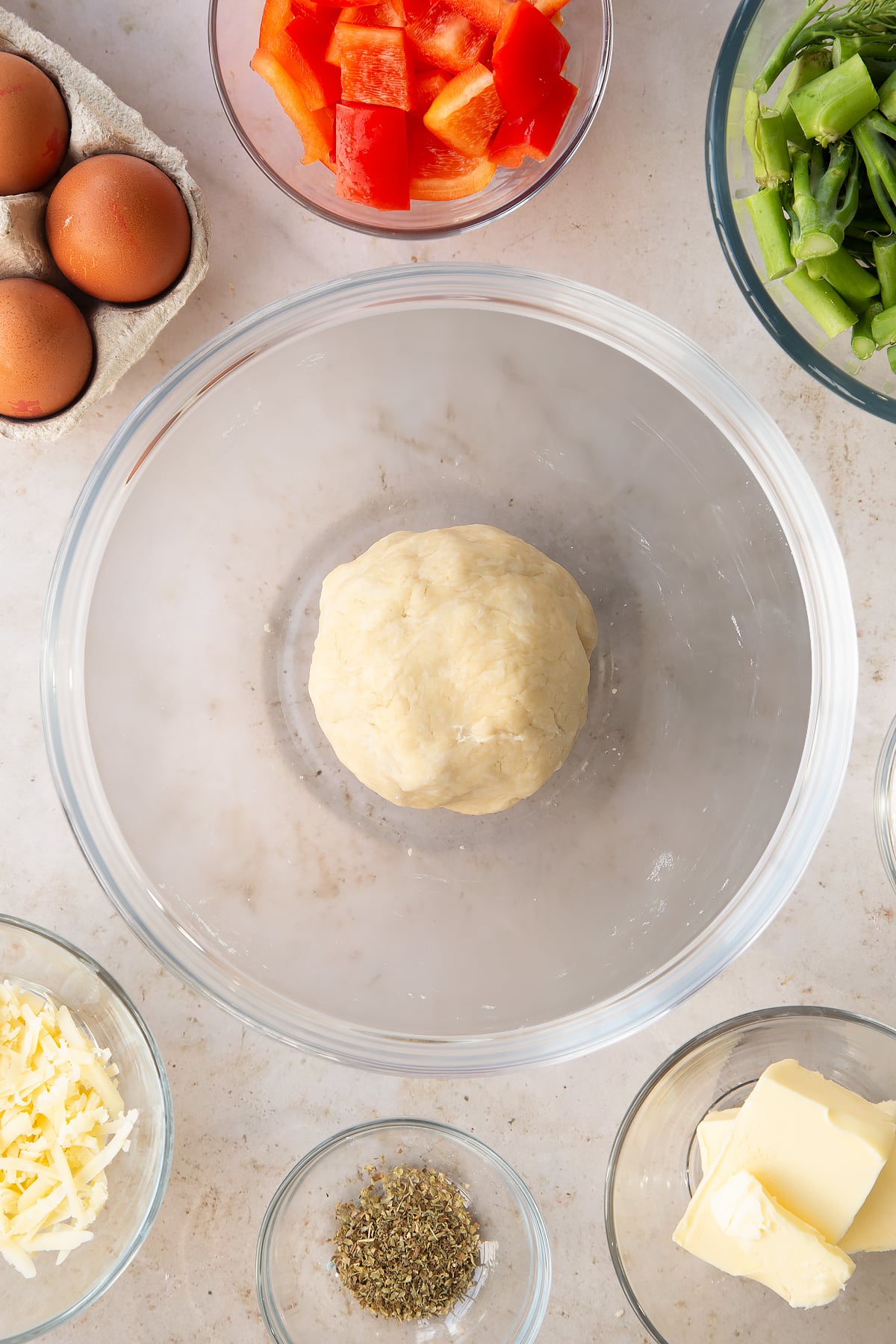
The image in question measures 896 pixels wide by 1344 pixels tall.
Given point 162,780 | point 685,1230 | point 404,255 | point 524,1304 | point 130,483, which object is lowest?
point 524,1304

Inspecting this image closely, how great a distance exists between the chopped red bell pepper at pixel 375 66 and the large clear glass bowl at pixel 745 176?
380 millimetres

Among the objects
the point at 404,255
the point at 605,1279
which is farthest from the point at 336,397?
the point at 605,1279

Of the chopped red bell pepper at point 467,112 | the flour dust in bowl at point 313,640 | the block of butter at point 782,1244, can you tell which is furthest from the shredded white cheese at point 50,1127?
the chopped red bell pepper at point 467,112

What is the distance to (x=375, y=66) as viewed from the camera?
1126 mm

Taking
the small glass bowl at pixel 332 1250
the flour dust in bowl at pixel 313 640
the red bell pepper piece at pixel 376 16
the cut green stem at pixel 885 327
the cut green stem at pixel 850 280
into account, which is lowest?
the small glass bowl at pixel 332 1250

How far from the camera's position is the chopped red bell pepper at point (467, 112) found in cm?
112

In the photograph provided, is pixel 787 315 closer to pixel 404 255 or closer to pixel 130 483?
pixel 404 255

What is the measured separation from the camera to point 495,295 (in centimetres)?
118

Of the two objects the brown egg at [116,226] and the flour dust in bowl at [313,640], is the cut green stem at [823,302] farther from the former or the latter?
the brown egg at [116,226]

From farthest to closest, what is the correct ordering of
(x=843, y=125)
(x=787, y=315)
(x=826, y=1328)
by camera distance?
(x=826, y=1328) < (x=787, y=315) < (x=843, y=125)

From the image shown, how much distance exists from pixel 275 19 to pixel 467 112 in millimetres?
265

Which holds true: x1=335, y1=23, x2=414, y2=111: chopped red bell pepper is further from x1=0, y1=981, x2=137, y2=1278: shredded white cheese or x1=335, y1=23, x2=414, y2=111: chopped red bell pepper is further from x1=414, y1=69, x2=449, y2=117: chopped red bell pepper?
x1=0, y1=981, x2=137, y2=1278: shredded white cheese

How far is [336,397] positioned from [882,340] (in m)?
0.69

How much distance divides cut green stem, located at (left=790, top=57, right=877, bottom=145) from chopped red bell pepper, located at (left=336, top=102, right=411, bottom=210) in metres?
0.48
